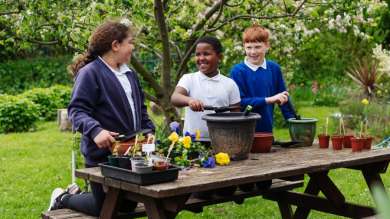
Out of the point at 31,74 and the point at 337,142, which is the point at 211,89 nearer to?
the point at 337,142

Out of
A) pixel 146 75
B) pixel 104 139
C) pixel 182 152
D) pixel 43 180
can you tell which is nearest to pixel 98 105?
pixel 104 139

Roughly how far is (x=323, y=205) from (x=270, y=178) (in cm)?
132

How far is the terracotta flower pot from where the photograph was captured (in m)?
3.82

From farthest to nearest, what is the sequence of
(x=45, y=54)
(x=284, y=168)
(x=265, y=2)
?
(x=45, y=54), (x=265, y=2), (x=284, y=168)

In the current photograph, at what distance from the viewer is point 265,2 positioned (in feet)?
20.7

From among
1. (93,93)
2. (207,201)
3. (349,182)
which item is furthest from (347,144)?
(349,182)

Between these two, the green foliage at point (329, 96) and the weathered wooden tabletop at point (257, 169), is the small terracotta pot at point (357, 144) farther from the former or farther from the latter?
the green foliage at point (329, 96)

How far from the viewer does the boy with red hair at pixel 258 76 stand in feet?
13.7

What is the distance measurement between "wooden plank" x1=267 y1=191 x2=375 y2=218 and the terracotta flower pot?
26.9 inches

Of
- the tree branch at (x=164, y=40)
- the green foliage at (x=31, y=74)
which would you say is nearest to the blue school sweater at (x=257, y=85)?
the tree branch at (x=164, y=40)

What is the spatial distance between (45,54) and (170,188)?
55.1 ft

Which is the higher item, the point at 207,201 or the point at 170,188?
the point at 170,188

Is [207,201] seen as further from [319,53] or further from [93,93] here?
[319,53]

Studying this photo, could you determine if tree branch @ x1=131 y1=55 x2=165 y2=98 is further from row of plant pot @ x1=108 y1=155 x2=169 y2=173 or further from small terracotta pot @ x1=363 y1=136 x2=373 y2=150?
row of plant pot @ x1=108 y1=155 x2=169 y2=173
